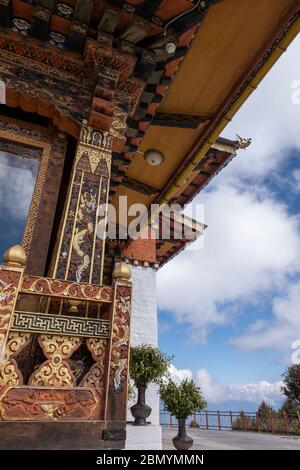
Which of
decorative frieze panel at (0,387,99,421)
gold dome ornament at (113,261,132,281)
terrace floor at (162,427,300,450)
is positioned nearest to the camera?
decorative frieze panel at (0,387,99,421)

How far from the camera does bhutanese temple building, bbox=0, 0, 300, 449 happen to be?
238 centimetres

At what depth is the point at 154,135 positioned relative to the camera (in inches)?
264

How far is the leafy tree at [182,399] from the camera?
552cm

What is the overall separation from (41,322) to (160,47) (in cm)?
399

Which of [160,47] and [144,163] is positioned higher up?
[144,163]

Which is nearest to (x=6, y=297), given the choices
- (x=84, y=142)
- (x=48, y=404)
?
(x=48, y=404)

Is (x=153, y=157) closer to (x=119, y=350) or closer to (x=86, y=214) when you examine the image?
(x=86, y=214)

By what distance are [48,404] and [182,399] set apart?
3.93m

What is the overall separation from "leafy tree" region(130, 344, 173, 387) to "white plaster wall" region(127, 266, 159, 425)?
347 centimetres

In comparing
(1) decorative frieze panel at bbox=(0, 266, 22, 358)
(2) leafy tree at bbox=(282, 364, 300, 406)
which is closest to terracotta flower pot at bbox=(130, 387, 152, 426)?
(1) decorative frieze panel at bbox=(0, 266, 22, 358)

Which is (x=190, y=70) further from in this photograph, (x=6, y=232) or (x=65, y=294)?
(x=65, y=294)

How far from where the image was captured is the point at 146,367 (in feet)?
18.9

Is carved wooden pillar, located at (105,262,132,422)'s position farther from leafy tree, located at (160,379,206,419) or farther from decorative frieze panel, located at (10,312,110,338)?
leafy tree, located at (160,379,206,419)
